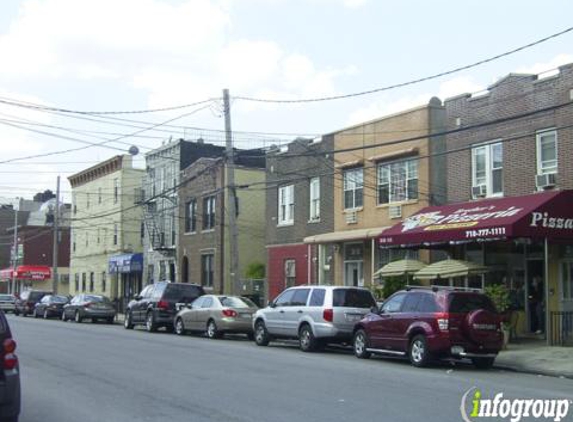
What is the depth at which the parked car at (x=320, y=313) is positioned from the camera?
19453mm


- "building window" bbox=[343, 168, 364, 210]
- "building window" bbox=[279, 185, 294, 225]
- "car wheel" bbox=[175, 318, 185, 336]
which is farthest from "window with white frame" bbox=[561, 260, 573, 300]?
"building window" bbox=[279, 185, 294, 225]

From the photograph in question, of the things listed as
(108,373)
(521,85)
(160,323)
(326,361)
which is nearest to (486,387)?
(326,361)

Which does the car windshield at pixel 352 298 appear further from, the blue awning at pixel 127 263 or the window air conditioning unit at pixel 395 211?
the blue awning at pixel 127 263

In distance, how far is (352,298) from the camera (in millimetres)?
19891

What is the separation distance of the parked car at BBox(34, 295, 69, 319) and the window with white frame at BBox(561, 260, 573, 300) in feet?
90.3

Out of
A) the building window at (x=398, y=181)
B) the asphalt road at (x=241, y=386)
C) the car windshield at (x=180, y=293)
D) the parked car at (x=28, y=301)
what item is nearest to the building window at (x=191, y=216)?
the parked car at (x=28, y=301)

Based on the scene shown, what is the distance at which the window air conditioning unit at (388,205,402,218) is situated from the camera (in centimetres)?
2697

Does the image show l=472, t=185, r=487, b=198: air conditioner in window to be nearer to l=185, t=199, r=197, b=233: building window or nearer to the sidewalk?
the sidewalk

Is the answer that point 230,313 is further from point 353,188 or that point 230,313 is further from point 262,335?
point 353,188

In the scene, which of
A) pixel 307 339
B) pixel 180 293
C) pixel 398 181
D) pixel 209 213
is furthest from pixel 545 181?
pixel 209 213

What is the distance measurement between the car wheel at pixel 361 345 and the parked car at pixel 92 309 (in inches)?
805

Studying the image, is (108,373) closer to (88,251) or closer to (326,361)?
(326,361)

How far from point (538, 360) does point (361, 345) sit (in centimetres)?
396

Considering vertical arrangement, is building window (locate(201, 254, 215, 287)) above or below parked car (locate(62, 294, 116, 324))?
above
